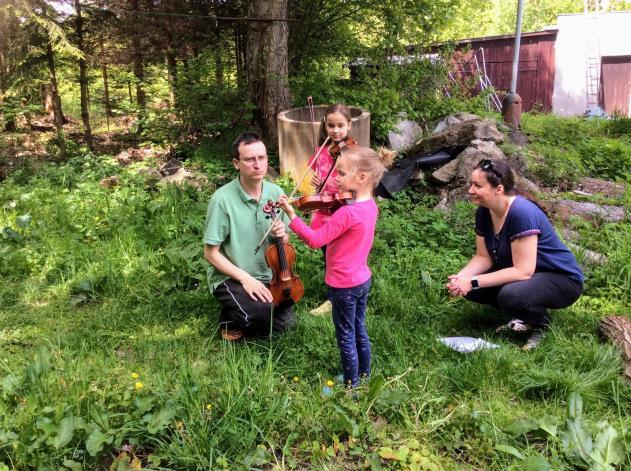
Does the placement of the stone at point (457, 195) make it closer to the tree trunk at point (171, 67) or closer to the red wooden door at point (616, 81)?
the tree trunk at point (171, 67)

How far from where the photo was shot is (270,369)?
2584mm

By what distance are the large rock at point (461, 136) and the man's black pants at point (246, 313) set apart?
4.01m

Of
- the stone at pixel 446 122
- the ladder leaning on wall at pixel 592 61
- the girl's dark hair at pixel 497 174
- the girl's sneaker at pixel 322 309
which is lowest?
the girl's sneaker at pixel 322 309

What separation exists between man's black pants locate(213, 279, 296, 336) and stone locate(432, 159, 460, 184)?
3.18m

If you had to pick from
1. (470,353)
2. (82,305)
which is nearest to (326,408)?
(470,353)

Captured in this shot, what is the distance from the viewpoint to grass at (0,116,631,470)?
2.19 metres

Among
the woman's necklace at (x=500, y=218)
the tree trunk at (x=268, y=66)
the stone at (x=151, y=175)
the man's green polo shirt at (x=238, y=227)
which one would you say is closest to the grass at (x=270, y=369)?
the man's green polo shirt at (x=238, y=227)

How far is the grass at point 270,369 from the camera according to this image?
2.19m

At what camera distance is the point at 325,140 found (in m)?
3.80

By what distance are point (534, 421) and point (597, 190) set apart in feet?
16.5

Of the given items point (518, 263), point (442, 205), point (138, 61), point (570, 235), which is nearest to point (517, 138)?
point (442, 205)

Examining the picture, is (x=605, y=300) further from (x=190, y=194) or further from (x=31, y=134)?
(x=31, y=134)

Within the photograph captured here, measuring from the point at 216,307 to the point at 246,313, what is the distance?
0.66m

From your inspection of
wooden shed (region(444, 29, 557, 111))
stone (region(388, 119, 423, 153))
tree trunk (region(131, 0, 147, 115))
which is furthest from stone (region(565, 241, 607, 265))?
wooden shed (region(444, 29, 557, 111))
